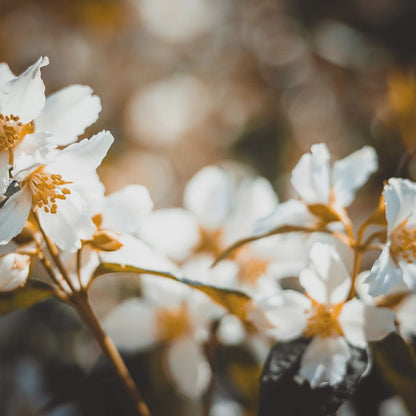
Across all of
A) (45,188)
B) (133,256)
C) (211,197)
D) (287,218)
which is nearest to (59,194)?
(45,188)

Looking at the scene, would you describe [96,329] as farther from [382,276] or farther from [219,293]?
[382,276]

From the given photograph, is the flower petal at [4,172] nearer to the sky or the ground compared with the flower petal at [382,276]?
nearer to the sky

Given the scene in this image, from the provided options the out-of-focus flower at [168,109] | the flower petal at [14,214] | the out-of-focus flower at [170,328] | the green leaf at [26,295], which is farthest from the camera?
the out-of-focus flower at [168,109]

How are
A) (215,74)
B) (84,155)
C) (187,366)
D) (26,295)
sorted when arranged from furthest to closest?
(215,74) → (187,366) → (26,295) → (84,155)

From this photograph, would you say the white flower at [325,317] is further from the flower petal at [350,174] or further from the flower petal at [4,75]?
the flower petal at [4,75]

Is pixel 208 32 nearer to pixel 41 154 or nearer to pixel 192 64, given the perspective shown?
pixel 192 64

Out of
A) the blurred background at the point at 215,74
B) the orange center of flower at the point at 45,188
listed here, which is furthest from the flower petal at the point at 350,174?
the blurred background at the point at 215,74
